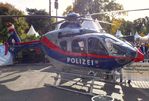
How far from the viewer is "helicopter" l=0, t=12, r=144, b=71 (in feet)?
42.0

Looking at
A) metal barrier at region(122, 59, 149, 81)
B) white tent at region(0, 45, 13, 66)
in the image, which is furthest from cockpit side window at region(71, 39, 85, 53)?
white tent at region(0, 45, 13, 66)

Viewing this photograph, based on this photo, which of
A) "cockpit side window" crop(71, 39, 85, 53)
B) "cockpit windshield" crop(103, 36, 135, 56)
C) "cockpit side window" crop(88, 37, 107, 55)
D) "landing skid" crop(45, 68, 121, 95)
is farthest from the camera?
"cockpit side window" crop(71, 39, 85, 53)

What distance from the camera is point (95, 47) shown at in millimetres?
13148

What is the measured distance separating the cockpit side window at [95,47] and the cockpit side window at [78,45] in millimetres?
356

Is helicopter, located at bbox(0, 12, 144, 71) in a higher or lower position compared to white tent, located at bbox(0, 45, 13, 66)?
higher

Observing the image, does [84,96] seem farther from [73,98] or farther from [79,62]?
[79,62]

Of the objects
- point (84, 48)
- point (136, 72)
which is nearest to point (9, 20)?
point (84, 48)

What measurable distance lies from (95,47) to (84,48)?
554mm

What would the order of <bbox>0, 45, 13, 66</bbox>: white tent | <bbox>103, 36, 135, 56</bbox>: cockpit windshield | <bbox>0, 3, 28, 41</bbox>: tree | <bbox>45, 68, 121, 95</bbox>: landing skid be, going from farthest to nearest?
<bbox>0, 3, 28, 41</bbox>: tree → <bbox>0, 45, 13, 66</bbox>: white tent → <bbox>45, 68, 121, 95</bbox>: landing skid → <bbox>103, 36, 135, 56</bbox>: cockpit windshield

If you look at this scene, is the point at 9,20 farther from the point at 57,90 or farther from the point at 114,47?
the point at 114,47

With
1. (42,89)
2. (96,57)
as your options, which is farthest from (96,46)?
(42,89)

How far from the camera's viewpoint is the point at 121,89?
→ 42.9ft

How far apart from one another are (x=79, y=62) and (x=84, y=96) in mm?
2149

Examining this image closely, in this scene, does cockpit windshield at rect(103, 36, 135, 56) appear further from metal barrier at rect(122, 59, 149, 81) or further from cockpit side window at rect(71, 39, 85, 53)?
cockpit side window at rect(71, 39, 85, 53)
